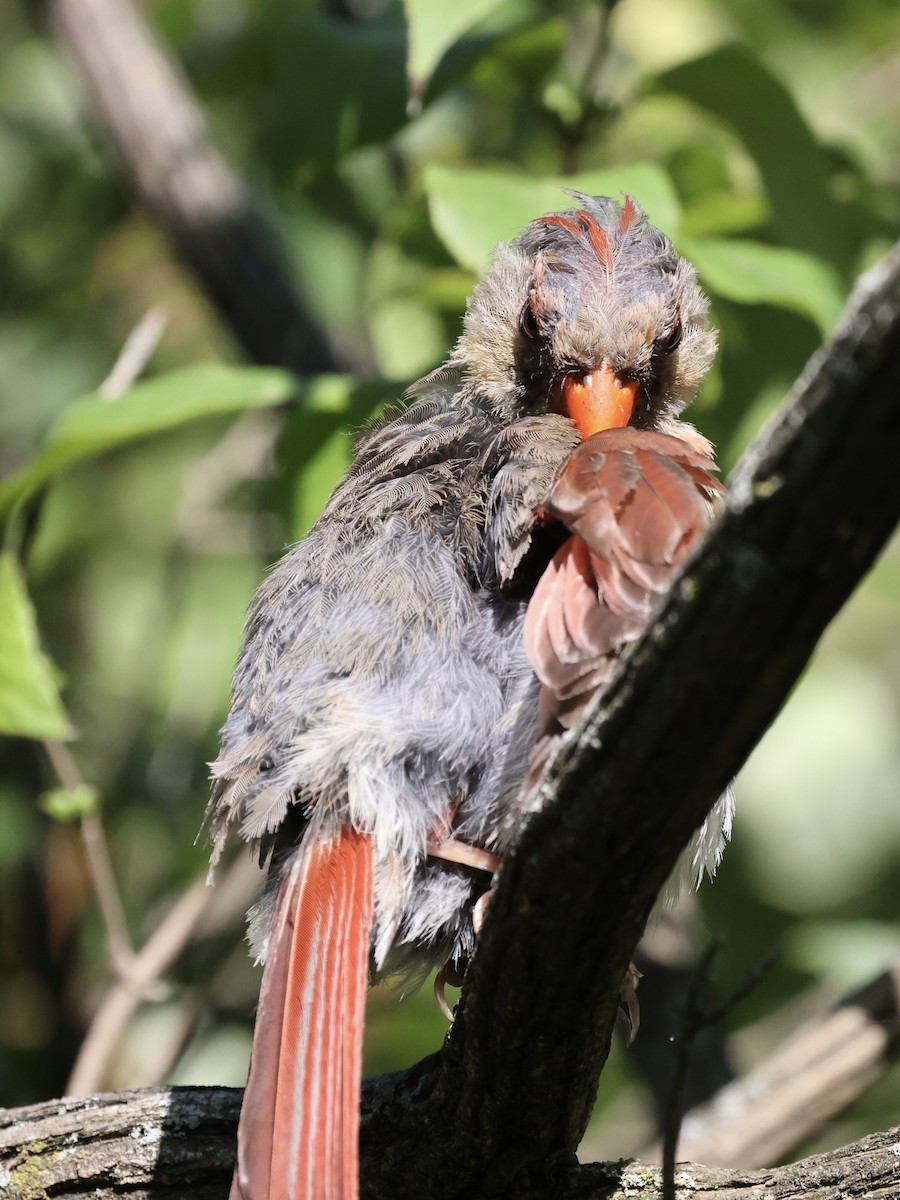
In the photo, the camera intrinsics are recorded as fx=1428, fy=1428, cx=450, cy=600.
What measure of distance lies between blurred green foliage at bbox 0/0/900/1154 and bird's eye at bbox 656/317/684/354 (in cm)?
14

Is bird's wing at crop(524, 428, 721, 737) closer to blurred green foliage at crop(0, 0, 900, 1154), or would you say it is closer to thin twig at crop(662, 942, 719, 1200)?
thin twig at crop(662, 942, 719, 1200)

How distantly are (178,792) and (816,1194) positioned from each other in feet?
8.94

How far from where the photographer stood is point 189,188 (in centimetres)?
434

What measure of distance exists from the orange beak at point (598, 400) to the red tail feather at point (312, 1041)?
0.95 m

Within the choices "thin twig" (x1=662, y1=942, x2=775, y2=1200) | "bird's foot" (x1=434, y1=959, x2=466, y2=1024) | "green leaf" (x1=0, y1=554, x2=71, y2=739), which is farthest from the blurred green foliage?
"thin twig" (x1=662, y1=942, x2=775, y2=1200)

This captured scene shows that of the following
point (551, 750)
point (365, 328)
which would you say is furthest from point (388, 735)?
point (365, 328)

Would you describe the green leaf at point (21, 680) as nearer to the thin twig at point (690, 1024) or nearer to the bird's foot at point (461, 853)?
the bird's foot at point (461, 853)

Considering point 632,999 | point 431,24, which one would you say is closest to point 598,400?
point 431,24

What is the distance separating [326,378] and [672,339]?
0.82 meters

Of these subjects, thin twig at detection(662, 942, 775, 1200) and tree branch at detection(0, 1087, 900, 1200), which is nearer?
thin twig at detection(662, 942, 775, 1200)

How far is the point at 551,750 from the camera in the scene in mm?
1828

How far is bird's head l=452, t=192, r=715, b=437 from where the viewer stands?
2.68 meters

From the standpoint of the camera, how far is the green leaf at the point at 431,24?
8.35 feet

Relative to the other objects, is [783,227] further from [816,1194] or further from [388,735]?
[816,1194]
